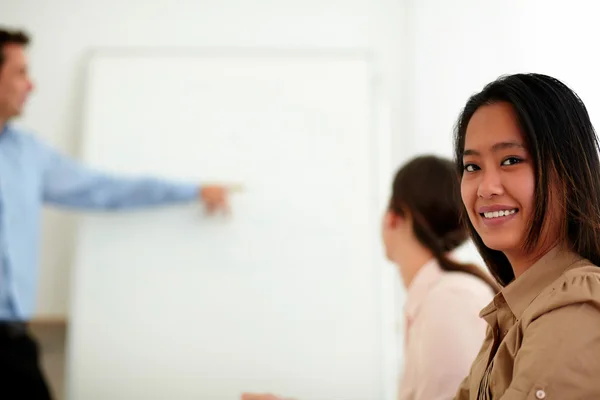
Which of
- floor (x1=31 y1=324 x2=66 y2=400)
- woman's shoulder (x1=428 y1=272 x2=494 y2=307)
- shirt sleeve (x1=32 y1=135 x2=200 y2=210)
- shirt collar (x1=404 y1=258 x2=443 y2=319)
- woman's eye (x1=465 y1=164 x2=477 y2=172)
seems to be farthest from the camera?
floor (x1=31 y1=324 x2=66 y2=400)

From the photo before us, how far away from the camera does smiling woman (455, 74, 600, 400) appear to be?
939mm

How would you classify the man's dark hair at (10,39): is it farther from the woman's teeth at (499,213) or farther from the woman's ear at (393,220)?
the woman's teeth at (499,213)

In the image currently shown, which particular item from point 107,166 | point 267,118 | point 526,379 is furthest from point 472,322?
point 107,166

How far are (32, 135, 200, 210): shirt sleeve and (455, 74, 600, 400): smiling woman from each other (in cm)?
198

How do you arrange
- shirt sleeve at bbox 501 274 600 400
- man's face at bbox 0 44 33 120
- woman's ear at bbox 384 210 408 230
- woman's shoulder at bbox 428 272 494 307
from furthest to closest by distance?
man's face at bbox 0 44 33 120
woman's ear at bbox 384 210 408 230
woman's shoulder at bbox 428 272 494 307
shirt sleeve at bbox 501 274 600 400

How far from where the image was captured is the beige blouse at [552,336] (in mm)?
898

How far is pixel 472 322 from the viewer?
5.42 feet

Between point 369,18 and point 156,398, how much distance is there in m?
1.88

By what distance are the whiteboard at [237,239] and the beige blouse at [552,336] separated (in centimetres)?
195

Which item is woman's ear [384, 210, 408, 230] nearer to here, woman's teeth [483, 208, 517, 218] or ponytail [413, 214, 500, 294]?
ponytail [413, 214, 500, 294]

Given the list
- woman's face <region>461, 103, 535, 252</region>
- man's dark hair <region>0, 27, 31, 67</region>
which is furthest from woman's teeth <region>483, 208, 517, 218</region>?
man's dark hair <region>0, 27, 31, 67</region>

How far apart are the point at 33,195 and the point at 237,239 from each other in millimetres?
830

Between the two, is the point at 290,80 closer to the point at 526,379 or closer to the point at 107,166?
the point at 107,166

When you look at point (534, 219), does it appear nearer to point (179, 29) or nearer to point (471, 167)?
point (471, 167)
